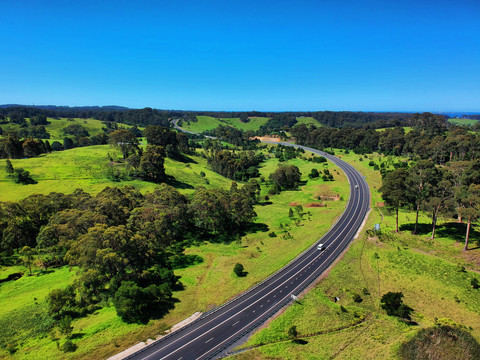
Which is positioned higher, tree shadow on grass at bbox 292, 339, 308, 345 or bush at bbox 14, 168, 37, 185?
bush at bbox 14, 168, 37, 185

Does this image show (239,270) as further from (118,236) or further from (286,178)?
(286,178)

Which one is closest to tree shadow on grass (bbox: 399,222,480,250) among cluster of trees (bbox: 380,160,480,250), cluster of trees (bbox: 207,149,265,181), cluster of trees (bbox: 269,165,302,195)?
→ cluster of trees (bbox: 380,160,480,250)

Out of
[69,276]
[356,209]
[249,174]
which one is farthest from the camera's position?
[249,174]

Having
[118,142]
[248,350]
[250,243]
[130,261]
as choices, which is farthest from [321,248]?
[118,142]

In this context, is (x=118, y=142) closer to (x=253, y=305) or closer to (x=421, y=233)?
(x=253, y=305)

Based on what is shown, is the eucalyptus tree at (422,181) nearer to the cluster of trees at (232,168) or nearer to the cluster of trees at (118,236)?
the cluster of trees at (118,236)

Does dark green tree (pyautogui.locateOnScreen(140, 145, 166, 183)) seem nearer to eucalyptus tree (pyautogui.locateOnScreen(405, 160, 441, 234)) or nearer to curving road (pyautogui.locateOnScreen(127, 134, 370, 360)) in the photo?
curving road (pyautogui.locateOnScreen(127, 134, 370, 360))
